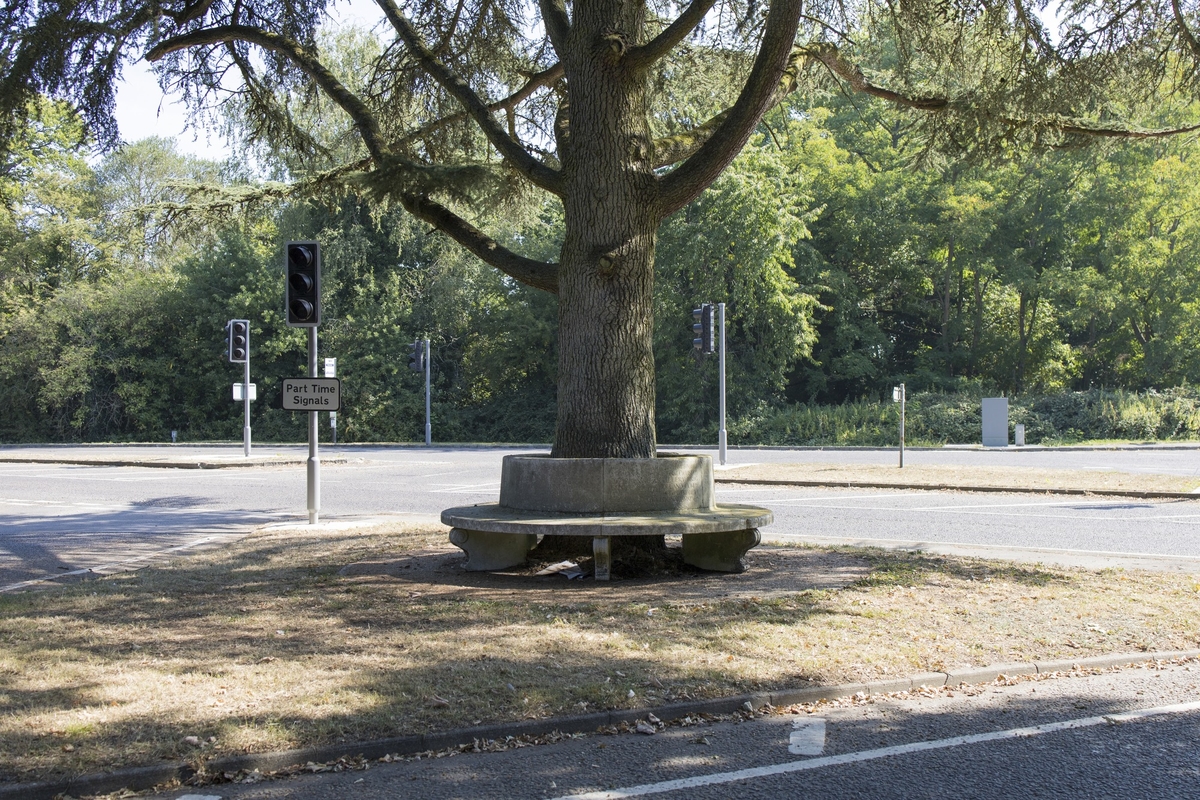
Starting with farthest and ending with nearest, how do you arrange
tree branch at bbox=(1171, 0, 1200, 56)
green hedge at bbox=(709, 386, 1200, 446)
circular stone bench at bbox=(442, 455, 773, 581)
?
green hedge at bbox=(709, 386, 1200, 446)
tree branch at bbox=(1171, 0, 1200, 56)
circular stone bench at bbox=(442, 455, 773, 581)

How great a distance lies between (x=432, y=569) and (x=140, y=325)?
4363 cm

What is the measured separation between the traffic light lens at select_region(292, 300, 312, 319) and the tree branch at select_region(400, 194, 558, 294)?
249 centimetres

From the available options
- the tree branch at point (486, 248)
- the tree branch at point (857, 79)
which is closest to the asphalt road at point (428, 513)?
the tree branch at point (486, 248)

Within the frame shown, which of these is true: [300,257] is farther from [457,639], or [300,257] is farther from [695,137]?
[457,639]

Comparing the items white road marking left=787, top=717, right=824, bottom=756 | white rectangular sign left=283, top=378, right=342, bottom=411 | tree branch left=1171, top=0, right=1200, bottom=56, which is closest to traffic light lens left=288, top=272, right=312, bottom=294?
white rectangular sign left=283, top=378, right=342, bottom=411

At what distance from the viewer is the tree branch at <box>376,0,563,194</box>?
995 centimetres

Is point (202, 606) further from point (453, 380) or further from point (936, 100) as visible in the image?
point (453, 380)


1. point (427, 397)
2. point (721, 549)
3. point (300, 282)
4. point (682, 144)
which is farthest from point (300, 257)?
point (427, 397)

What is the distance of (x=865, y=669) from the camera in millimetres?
5836

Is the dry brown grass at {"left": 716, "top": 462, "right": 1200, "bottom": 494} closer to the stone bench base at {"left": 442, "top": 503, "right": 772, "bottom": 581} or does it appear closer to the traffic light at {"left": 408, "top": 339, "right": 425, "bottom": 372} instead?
the stone bench base at {"left": 442, "top": 503, "right": 772, "bottom": 581}

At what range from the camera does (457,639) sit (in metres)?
6.38

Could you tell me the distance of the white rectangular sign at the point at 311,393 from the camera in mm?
12195

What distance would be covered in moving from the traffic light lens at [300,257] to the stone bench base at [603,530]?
453 cm

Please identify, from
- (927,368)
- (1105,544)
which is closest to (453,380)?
(927,368)
